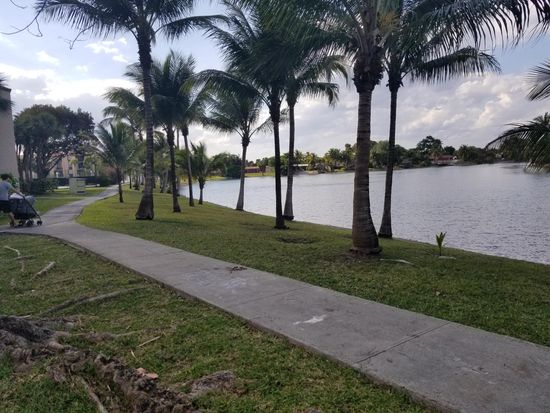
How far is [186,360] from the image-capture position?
151 inches

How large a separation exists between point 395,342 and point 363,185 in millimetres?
5212

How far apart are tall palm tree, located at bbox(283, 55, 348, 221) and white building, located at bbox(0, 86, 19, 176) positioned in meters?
17.0

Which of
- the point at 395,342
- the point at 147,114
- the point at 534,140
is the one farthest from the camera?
the point at 147,114

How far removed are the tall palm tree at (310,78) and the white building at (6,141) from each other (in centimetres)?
1698

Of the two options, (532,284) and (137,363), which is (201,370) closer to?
(137,363)

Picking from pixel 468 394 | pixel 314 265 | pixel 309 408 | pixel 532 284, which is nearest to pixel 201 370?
pixel 309 408

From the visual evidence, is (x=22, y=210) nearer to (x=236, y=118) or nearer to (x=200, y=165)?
(x=236, y=118)

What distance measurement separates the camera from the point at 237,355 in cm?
389

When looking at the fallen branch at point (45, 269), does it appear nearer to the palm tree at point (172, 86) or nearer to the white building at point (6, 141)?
the palm tree at point (172, 86)

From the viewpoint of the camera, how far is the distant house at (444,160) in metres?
125

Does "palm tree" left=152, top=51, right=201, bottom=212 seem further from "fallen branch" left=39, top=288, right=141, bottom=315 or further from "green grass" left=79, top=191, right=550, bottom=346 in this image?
"fallen branch" left=39, top=288, right=141, bottom=315

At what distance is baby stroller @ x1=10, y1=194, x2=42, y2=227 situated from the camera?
13.9 m

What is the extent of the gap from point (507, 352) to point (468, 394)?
97cm

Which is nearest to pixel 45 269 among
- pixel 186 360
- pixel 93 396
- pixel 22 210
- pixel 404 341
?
pixel 186 360
